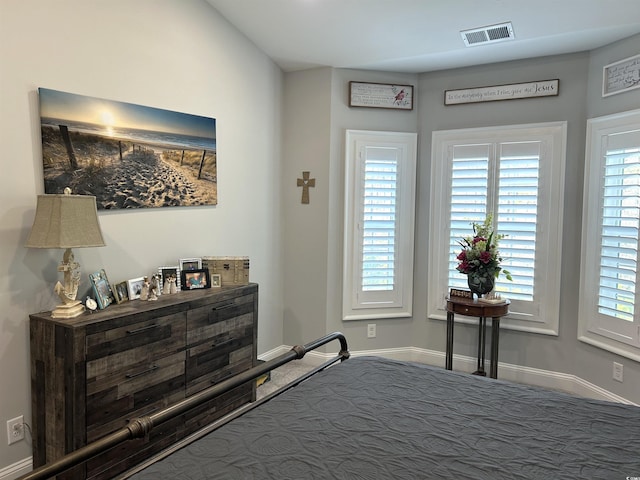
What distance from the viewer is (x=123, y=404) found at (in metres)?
2.51

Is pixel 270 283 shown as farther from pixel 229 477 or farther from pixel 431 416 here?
pixel 229 477

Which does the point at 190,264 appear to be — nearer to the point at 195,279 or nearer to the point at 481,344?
the point at 195,279

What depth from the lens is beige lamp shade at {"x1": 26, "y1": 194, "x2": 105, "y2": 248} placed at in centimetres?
226

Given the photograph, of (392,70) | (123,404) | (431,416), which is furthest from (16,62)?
(392,70)

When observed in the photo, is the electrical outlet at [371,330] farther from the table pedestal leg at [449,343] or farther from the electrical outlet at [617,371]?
the electrical outlet at [617,371]

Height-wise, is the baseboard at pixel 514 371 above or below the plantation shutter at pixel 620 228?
below

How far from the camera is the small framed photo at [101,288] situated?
259cm

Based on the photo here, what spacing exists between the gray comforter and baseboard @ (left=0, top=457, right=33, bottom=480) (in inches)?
59.3

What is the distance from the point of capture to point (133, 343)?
2.55 metres

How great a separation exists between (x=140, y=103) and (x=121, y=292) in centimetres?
123

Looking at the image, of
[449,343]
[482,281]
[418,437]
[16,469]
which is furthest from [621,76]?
[16,469]

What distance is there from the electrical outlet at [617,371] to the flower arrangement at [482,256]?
37.7 inches

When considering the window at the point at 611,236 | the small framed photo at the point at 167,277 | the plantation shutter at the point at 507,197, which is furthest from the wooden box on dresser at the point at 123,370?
the window at the point at 611,236

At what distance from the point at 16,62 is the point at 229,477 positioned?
2.27m
